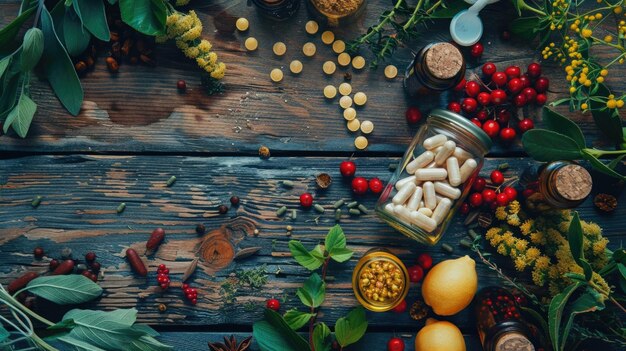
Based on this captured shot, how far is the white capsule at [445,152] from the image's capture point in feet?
3.97

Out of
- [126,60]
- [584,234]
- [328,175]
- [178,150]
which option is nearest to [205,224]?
[178,150]

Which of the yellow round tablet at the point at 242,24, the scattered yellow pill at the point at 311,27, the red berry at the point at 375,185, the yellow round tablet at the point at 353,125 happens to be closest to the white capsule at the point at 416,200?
the red berry at the point at 375,185

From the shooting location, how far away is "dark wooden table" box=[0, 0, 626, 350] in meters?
1.32

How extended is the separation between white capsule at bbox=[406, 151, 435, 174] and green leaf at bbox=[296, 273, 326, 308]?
0.30m

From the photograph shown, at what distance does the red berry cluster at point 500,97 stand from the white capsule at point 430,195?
0.66 feet

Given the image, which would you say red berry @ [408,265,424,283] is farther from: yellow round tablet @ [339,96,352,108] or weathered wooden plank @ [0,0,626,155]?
yellow round tablet @ [339,96,352,108]

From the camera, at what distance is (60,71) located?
127cm

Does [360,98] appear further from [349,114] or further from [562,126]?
[562,126]

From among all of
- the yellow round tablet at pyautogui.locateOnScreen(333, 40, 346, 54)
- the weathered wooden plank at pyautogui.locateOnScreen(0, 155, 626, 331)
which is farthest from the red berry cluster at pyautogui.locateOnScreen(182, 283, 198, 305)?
the yellow round tablet at pyautogui.locateOnScreen(333, 40, 346, 54)

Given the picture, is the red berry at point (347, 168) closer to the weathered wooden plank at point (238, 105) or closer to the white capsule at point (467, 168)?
the weathered wooden plank at point (238, 105)

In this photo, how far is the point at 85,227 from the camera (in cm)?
133

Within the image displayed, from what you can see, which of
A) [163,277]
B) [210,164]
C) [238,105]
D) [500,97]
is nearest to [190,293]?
[163,277]

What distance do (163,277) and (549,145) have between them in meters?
0.86

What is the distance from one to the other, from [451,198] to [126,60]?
2.58 feet
